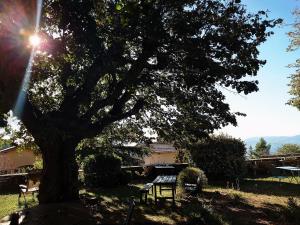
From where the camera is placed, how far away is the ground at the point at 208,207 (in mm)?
10781

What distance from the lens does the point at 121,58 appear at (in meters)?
11.1

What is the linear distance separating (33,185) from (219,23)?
10806 millimetres

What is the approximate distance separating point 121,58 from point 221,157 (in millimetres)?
13176

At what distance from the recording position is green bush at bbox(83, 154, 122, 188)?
19.4 meters

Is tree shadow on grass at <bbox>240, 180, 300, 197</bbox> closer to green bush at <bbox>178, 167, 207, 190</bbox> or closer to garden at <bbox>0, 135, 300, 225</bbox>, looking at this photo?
garden at <bbox>0, 135, 300, 225</bbox>

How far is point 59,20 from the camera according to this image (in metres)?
10.6

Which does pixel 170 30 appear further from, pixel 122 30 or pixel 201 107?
pixel 201 107

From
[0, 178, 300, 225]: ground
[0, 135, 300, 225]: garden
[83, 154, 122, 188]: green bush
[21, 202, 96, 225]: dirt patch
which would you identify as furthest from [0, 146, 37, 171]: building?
[21, 202, 96, 225]: dirt patch

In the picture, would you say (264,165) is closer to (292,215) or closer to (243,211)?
(243,211)

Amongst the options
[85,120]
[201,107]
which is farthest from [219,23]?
[85,120]

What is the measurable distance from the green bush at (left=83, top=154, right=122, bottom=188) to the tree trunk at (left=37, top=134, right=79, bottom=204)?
6471 millimetres

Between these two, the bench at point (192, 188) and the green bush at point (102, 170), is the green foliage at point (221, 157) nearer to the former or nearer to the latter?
the green bush at point (102, 170)

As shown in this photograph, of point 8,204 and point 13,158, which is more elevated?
point 13,158

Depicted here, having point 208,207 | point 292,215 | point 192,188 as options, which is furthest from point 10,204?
point 292,215
